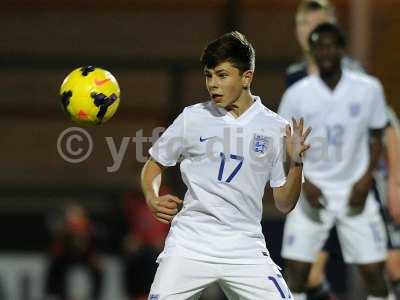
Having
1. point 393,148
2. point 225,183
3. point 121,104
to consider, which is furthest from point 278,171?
point 121,104

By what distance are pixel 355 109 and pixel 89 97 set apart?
2.10 m

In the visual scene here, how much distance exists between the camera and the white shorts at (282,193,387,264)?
8.28 meters

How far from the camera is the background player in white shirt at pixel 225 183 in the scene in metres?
6.21

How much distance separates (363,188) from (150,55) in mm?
7584

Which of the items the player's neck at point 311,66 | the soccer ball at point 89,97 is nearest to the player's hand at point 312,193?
the player's neck at point 311,66

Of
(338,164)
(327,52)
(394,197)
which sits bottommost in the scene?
(394,197)

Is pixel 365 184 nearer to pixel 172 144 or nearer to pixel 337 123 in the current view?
pixel 337 123

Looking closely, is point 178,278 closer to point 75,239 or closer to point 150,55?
point 75,239

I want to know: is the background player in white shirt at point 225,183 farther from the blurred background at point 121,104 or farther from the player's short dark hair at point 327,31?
the blurred background at point 121,104

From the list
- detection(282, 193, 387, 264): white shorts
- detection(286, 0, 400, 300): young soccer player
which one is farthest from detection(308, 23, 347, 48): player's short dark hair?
detection(282, 193, 387, 264): white shorts

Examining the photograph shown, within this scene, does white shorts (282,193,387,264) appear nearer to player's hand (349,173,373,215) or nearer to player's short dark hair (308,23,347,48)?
player's hand (349,173,373,215)

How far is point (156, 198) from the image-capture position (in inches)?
244

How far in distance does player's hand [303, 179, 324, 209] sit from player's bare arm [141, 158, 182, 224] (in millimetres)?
1779

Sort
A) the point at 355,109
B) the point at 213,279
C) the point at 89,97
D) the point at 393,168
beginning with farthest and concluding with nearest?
the point at 393,168, the point at 355,109, the point at 89,97, the point at 213,279
